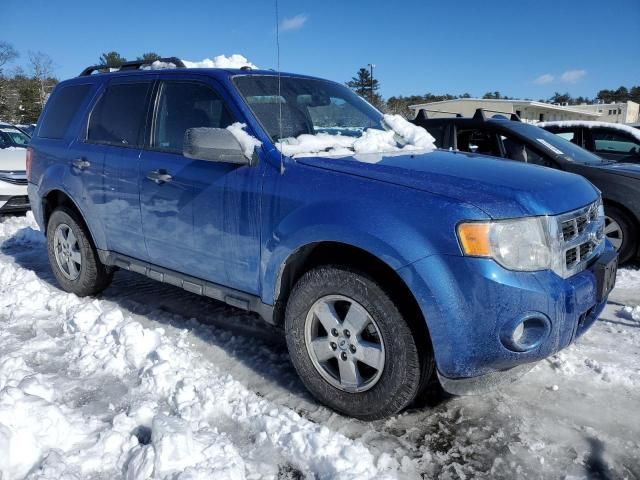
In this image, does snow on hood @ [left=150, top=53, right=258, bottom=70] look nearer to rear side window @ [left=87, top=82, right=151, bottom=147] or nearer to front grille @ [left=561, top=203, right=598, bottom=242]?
rear side window @ [left=87, top=82, right=151, bottom=147]

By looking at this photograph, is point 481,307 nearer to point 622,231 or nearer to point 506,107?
point 622,231

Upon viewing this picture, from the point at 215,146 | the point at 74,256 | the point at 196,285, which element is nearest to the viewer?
the point at 215,146

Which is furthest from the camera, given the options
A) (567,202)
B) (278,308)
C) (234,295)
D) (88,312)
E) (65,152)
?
(65,152)

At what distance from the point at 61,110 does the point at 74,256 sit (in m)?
1.36

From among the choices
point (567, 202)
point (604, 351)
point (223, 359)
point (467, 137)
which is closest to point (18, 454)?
point (223, 359)

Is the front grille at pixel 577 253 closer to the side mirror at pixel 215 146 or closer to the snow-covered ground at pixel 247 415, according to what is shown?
the snow-covered ground at pixel 247 415

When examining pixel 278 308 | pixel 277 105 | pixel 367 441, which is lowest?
pixel 367 441

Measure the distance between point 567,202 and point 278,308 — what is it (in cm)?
165

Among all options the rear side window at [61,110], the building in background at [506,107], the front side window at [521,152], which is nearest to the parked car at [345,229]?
the rear side window at [61,110]

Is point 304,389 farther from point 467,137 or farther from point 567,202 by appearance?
point 467,137

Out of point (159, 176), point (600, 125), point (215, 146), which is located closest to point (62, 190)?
point (159, 176)

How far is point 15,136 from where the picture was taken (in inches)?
412

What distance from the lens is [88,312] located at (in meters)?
3.90

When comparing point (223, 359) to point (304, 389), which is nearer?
point (304, 389)
